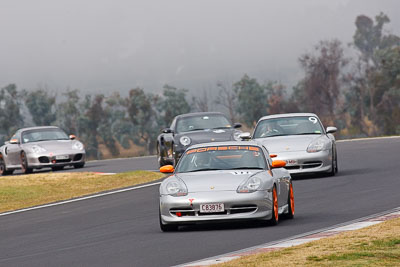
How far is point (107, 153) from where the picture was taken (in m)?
108

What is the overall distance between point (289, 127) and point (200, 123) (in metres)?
4.59

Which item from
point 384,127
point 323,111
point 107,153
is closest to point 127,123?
point 107,153

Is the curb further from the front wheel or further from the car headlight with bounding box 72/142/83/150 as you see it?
the car headlight with bounding box 72/142/83/150

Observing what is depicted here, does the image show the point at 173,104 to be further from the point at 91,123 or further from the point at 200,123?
the point at 200,123

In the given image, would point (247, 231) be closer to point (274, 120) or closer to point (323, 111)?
point (274, 120)

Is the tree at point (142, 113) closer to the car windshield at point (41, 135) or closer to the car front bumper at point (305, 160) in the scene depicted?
the car windshield at point (41, 135)

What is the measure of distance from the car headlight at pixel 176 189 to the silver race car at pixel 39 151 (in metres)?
18.6

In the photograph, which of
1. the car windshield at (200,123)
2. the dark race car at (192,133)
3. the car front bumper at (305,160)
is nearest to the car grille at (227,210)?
the car front bumper at (305,160)

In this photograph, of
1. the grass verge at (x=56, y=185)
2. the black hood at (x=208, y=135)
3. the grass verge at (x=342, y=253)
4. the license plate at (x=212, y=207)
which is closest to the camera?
the grass verge at (x=342, y=253)

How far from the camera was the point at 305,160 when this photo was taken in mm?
20172

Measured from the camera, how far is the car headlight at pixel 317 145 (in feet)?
66.3

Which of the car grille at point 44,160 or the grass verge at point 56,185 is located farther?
the car grille at point 44,160

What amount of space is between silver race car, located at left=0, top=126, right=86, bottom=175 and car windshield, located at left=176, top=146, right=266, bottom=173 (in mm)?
17947

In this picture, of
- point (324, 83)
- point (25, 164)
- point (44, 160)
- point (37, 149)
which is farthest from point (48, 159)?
point (324, 83)
